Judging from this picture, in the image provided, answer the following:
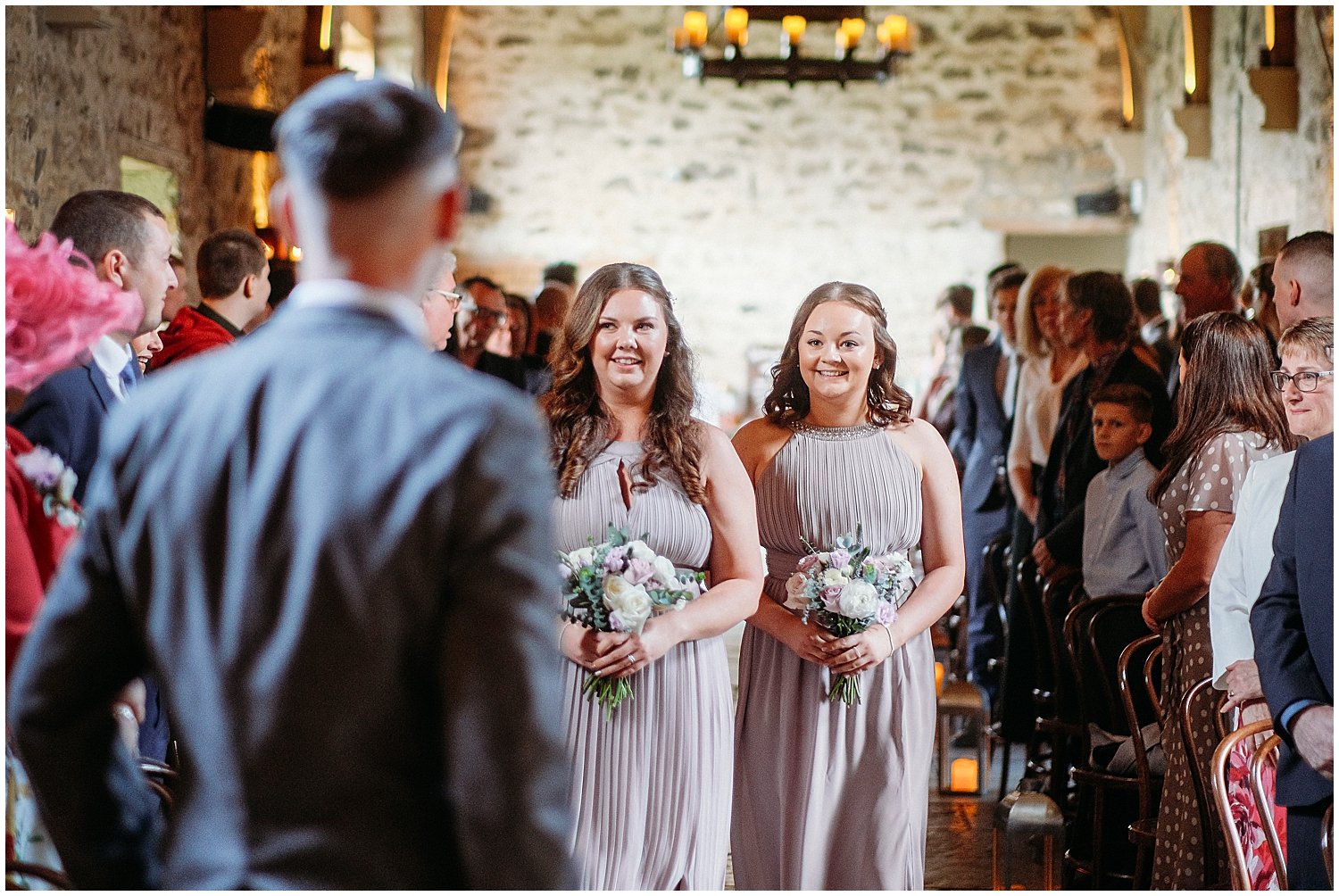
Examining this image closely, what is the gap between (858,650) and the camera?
122 inches

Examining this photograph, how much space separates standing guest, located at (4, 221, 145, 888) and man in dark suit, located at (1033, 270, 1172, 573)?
3.43 m

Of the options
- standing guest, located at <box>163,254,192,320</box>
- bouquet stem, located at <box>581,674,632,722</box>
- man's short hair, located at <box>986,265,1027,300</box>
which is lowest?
bouquet stem, located at <box>581,674,632,722</box>

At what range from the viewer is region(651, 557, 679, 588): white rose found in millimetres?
2811

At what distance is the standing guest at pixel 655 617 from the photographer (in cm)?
288

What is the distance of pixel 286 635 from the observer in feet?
3.96

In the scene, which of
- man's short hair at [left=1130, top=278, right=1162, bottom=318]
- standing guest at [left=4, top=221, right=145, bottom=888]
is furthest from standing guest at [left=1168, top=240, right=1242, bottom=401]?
standing guest at [left=4, top=221, right=145, bottom=888]

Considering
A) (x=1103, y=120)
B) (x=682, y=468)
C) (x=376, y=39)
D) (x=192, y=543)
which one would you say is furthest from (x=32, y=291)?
(x=1103, y=120)

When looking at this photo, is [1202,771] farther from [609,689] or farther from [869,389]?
[609,689]

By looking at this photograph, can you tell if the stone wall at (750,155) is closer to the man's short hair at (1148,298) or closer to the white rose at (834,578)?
the man's short hair at (1148,298)

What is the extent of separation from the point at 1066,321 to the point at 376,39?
867 cm

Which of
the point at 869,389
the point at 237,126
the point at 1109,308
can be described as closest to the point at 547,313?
the point at 237,126

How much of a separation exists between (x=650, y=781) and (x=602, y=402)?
2.54 feet

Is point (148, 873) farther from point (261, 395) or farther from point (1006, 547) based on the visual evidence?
point (1006, 547)

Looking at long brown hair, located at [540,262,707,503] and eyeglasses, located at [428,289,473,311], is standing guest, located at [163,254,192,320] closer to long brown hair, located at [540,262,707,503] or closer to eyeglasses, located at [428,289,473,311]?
eyeglasses, located at [428,289,473,311]
